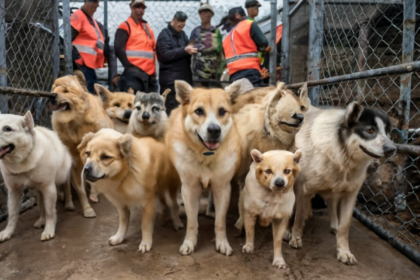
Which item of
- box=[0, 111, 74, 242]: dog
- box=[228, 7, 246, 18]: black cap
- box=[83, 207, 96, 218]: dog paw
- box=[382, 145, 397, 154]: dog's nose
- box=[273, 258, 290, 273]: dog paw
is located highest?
box=[228, 7, 246, 18]: black cap

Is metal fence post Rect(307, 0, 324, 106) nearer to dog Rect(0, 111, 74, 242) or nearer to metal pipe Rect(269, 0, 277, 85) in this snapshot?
metal pipe Rect(269, 0, 277, 85)

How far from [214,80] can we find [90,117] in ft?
9.72

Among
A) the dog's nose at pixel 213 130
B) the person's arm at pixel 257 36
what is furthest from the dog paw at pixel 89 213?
the person's arm at pixel 257 36

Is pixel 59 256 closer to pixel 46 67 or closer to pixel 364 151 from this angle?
pixel 364 151

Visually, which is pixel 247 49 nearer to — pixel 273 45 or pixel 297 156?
pixel 273 45

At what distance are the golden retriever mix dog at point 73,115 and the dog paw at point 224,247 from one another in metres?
1.65

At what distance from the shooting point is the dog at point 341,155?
2.63 meters

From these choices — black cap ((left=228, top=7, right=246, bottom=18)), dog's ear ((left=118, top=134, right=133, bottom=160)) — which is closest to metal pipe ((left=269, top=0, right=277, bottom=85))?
black cap ((left=228, top=7, right=246, bottom=18))

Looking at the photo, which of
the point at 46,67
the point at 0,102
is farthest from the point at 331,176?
the point at 46,67

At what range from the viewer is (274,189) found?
2.66 meters

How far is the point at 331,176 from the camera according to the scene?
2.92 m

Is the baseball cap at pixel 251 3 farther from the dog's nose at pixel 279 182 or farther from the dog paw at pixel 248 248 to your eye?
the dog paw at pixel 248 248

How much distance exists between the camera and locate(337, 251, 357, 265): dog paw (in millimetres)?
2840

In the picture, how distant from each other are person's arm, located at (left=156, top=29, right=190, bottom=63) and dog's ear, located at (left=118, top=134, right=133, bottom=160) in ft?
10.5
